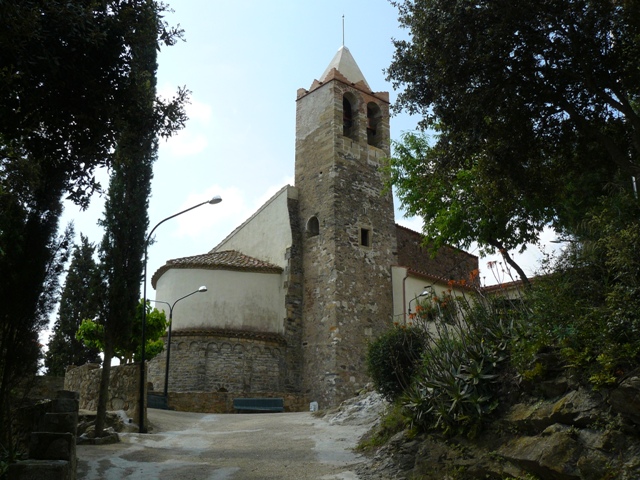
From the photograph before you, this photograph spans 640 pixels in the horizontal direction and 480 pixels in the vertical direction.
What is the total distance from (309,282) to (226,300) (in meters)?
3.49

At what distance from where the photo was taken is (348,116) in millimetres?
28078

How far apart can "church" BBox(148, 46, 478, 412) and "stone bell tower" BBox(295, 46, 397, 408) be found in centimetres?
5

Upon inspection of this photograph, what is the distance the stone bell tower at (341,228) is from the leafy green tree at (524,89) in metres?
11.5

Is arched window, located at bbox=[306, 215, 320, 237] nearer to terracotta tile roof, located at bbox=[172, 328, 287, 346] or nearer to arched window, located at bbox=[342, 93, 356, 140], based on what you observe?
arched window, located at bbox=[342, 93, 356, 140]

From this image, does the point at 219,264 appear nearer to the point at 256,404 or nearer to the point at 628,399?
the point at 256,404

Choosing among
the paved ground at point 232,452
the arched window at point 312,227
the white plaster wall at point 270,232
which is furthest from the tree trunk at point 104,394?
the arched window at point 312,227

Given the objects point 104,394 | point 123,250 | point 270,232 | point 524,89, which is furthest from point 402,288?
point 524,89

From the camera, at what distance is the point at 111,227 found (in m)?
15.1

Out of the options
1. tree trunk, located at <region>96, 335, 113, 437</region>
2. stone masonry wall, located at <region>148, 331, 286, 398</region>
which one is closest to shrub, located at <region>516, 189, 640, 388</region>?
tree trunk, located at <region>96, 335, 113, 437</region>

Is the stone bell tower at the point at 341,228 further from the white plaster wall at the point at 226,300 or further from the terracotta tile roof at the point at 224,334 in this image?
the terracotta tile roof at the point at 224,334

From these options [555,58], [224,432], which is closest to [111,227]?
[224,432]

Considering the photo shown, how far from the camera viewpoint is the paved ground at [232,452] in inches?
376

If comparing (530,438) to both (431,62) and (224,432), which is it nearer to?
(431,62)

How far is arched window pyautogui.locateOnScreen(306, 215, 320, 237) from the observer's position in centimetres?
2597
